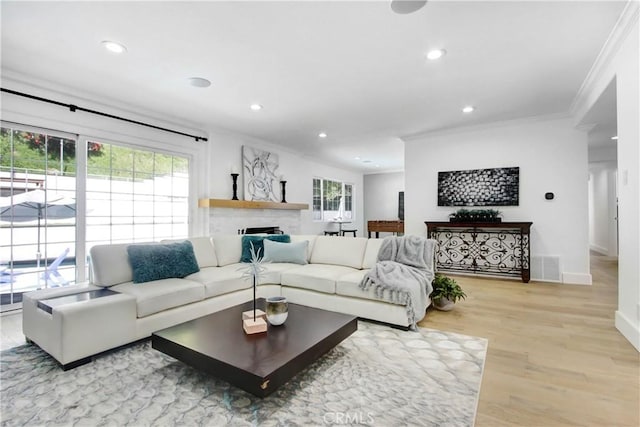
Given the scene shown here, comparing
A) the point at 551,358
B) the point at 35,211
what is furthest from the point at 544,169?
the point at 35,211

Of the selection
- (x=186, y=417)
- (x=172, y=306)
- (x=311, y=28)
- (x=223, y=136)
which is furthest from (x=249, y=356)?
(x=223, y=136)

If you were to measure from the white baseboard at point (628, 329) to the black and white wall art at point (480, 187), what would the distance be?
2.55m

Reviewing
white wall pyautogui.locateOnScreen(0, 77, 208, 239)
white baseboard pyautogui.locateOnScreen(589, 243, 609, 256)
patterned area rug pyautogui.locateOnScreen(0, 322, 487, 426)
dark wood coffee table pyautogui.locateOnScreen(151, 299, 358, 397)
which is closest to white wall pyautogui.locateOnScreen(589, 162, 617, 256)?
white baseboard pyautogui.locateOnScreen(589, 243, 609, 256)

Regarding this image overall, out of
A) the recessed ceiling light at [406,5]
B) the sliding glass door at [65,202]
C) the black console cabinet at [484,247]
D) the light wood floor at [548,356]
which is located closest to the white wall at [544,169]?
the black console cabinet at [484,247]

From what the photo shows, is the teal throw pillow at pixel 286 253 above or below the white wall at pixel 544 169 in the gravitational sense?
below

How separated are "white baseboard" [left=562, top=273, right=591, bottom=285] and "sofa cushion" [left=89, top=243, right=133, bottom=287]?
5776 millimetres

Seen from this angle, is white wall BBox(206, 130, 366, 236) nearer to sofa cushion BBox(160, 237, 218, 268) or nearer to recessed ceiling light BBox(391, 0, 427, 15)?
sofa cushion BBox(160, 237, 218, 268)

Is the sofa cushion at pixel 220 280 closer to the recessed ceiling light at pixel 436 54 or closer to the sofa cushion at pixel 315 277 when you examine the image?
the sofa cushion at pixel 315 277

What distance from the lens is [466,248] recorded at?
5.35 metres

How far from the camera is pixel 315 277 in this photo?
3.33 meters

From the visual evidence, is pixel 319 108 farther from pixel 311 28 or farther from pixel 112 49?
pixel 112 49

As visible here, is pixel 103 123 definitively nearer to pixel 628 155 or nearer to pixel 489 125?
pixel 628 155

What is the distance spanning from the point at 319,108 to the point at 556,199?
3.86 m

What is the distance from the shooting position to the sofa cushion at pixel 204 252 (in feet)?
11.9
